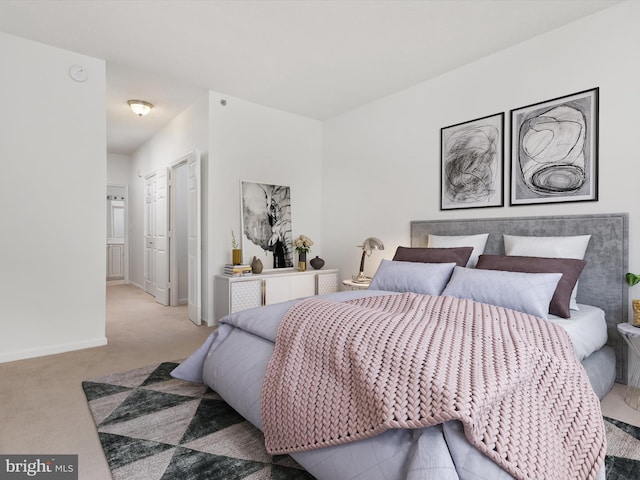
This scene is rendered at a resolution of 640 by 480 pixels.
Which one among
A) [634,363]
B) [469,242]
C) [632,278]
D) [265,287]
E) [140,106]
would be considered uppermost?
[140,106]

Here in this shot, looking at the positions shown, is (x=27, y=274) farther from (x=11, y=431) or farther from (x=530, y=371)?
(x=530, y=371)

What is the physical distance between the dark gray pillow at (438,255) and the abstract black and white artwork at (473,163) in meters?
0.56

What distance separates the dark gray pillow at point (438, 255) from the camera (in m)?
3.00

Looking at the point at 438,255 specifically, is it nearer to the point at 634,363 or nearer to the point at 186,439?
the point at 634,363

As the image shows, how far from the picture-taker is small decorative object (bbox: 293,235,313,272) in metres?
4.59

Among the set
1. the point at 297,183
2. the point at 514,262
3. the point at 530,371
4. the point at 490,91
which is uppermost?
the point at 490,91

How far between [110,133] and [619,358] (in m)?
6.81

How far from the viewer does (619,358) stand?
2.51 meters

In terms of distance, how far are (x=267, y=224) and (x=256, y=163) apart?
771 mm

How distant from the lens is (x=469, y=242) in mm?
3180

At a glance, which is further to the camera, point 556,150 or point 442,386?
point 556,150

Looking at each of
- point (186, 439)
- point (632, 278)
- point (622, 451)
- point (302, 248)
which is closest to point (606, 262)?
point (632, 278)

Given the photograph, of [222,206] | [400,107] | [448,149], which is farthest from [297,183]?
[448,149]

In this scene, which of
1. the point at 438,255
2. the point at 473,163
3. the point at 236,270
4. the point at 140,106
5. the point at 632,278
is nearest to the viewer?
the point at 632,278
